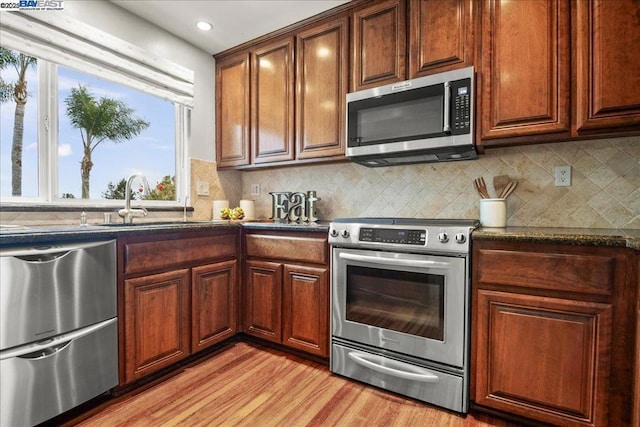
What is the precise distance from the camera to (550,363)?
1405mm

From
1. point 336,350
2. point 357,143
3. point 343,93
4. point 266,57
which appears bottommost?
point 336,350

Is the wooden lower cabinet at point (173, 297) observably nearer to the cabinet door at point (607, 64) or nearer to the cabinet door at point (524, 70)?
the cabinet door at point (524, 70)

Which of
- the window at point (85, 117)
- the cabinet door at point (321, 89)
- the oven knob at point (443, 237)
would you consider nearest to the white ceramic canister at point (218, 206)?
the window at point (85, 117)

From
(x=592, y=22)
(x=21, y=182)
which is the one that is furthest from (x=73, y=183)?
(x=592, y=22)

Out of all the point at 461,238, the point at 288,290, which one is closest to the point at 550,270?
the point at 461,238

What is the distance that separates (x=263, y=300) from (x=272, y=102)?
158 cm

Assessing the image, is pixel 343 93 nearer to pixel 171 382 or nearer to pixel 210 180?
pixel 210 180

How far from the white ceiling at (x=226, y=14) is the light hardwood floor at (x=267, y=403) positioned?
8.04 feet

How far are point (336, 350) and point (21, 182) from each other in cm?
215

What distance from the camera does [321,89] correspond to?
2371 mm

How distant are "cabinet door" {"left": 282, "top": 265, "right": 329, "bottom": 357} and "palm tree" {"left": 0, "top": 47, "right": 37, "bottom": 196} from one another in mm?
1698

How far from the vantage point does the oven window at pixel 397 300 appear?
1.66 meters

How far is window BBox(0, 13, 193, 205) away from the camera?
188 centimetres

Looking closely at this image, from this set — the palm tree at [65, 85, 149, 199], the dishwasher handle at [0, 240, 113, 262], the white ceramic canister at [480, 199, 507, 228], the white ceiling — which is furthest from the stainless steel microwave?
the palm tree at [65, 85, 149, 199]
